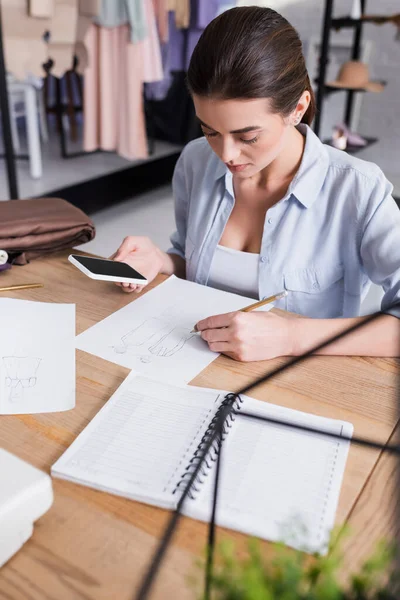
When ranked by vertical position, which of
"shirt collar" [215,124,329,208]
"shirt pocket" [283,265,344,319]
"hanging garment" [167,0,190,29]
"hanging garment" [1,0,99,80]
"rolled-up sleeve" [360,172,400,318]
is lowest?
"shirt pocket" [283,265,344,319]

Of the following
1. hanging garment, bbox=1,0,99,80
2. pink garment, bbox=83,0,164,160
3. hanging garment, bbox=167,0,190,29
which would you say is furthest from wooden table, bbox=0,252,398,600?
hanging garment, bbox=167,0,190,29

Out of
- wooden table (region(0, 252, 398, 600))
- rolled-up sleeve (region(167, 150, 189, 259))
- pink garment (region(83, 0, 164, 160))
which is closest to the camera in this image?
wooden table (region(0, 252, 398, 600))

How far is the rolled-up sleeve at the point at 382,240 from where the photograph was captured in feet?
3.14

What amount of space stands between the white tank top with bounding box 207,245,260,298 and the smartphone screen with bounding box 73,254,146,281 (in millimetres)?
230

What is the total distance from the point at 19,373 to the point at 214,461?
33cm

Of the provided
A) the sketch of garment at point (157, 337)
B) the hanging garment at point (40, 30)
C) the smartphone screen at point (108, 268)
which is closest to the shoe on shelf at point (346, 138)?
the hanging garment at point (40, 30)

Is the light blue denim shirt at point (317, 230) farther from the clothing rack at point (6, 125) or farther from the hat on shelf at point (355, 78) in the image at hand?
the hat on shelf at point (355, 78)

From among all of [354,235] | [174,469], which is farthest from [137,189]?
[174,469]

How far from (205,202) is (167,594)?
2.94ft

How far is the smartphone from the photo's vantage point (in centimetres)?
95

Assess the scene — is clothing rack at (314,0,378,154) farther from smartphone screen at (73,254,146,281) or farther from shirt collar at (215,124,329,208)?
smartphone screen at (73,254,146,281)

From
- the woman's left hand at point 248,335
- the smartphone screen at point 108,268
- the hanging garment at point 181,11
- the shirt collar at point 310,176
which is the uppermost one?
the hanging garment at point 181,11

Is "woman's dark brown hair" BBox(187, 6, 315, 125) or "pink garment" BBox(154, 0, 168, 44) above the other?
"pink garment" BBox(154, 0, 168, 44)

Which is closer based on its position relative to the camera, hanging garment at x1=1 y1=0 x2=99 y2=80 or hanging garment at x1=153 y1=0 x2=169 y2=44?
hanging garment at x1=1 y1=0 x2=99 y2=80
